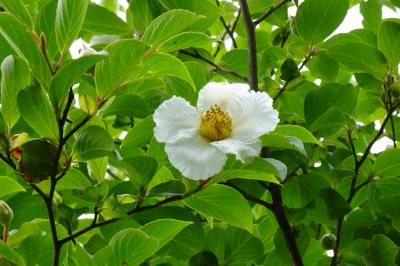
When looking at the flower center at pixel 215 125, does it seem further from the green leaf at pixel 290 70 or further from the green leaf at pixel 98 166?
the green leaf at pixel 290 70

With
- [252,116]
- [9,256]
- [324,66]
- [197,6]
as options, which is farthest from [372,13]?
[9,256]

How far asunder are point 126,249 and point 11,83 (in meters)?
Answer: 0.23

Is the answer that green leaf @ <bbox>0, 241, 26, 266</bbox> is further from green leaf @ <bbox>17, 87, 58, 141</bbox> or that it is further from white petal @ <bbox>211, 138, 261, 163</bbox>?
white petal @ <bbox>211, 138, 261, 163</bbox>

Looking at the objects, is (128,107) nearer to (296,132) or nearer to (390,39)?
(296,132)

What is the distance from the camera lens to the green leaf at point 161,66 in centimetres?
70

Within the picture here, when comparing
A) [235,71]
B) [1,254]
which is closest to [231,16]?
[235,71]

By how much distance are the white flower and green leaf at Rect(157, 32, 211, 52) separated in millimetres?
68

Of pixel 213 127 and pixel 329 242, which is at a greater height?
pixel 213 127

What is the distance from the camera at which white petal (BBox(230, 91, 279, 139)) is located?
2.30 ft

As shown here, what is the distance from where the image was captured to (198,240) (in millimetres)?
938

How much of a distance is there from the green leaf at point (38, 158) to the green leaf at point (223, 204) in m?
0.18

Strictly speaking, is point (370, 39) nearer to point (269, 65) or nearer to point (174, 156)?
point (269, 65)

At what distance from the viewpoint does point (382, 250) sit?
99cm

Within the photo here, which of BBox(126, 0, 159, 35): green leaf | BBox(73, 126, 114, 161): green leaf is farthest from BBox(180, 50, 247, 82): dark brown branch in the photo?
BBox(73, 126, 114, 161): green leaf
